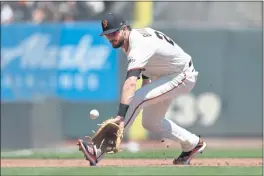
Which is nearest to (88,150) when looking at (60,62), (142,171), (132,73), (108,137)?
(108,137)

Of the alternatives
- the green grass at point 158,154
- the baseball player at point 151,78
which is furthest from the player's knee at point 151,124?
the green grass at point 158,154

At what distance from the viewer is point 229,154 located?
11.4m

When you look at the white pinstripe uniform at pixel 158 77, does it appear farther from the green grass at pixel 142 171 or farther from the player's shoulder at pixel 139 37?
the green grass at pixel 142 171

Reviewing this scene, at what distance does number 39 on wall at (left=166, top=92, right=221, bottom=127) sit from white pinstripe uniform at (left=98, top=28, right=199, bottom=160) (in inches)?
219

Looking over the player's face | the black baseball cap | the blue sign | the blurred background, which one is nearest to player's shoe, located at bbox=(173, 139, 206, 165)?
the player's face

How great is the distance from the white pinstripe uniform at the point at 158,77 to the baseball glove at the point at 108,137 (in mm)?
194

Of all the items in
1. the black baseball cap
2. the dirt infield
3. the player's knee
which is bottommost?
the dirt infield

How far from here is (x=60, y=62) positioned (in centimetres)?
1448

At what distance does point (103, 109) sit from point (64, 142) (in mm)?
1053

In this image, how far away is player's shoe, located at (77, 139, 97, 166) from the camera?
825 cm

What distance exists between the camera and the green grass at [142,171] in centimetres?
766

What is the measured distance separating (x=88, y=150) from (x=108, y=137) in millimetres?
262

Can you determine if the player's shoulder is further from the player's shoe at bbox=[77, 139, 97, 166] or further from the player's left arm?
the player's shoe at bbox=[77, 139, 97, 166]

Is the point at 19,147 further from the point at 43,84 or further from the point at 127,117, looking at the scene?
the point at 127,117
